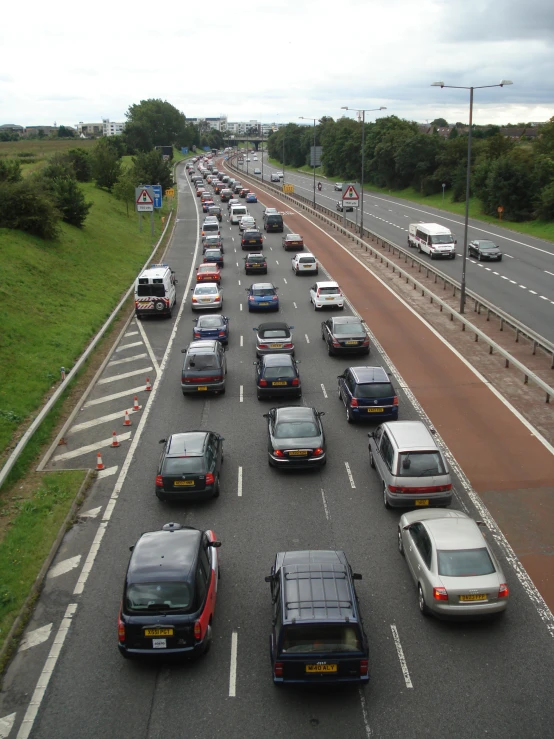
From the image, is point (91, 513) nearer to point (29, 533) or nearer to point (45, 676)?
point (29, 533)

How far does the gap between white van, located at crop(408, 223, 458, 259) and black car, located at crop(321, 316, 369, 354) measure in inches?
914

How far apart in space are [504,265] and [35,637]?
1648 inches

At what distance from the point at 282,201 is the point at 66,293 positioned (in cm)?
5618

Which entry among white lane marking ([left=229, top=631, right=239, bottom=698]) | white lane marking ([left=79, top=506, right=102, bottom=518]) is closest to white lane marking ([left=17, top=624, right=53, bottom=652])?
white lane marking ([left=229, top=631, right=239, bottom=698])

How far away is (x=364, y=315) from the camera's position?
1344 inches

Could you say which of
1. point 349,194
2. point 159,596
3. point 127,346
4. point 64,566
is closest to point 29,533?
point 64,566

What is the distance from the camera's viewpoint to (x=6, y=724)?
10.0 meters

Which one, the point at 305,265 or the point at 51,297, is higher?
the point at 51,297

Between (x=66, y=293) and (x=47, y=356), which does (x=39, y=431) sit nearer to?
(x=47, y=356)

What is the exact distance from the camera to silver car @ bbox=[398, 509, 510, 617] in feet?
38.3

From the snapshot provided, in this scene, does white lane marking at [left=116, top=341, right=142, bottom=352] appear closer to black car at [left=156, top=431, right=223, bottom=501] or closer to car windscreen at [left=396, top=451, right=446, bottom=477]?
black car at [left=156, top=431, right=223, bottom=501]

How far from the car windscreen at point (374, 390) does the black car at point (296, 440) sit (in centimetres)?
230

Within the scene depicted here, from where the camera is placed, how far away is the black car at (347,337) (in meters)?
27.2

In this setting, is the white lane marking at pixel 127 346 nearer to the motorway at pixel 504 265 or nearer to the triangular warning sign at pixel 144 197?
the motorway at pixel 504 265
